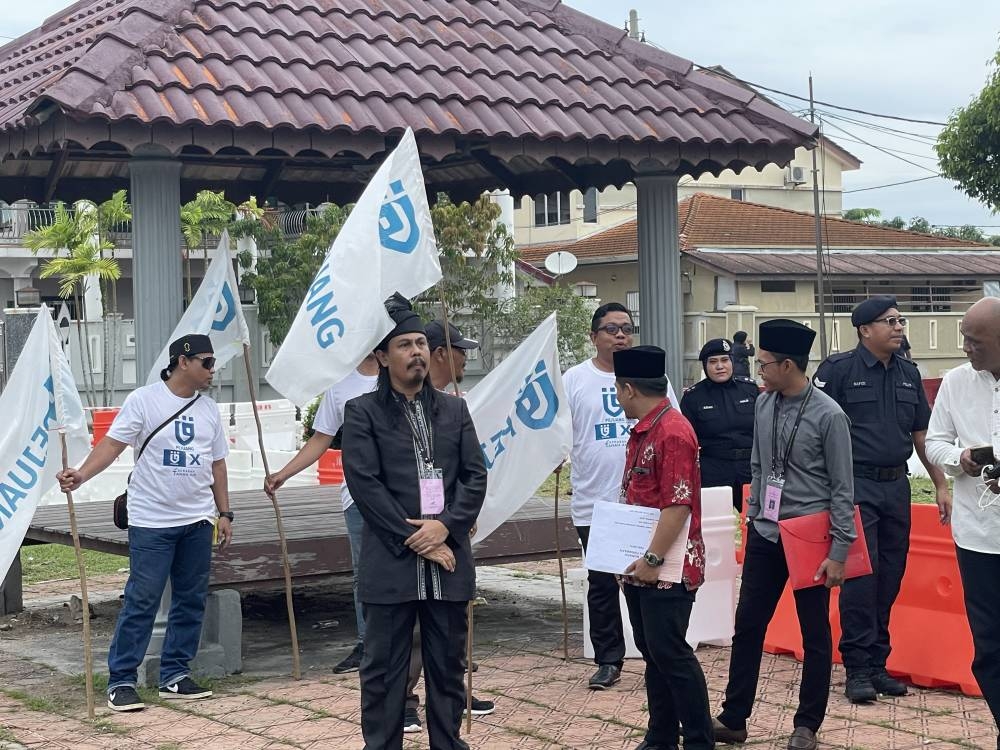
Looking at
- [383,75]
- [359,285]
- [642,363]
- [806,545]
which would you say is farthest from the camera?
[383,75]

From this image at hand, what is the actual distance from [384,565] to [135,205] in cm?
373

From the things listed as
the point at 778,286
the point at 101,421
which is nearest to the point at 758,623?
the point at 101,421

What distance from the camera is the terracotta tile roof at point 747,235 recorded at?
1882 inches

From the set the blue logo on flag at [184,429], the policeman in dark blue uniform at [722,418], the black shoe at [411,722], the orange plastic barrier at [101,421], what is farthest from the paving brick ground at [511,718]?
the orange plastic barrier at [101,421]

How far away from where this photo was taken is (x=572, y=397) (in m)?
7.98

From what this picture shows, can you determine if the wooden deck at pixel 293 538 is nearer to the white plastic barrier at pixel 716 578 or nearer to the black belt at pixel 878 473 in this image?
the white plastic barrier at pixel 716 578

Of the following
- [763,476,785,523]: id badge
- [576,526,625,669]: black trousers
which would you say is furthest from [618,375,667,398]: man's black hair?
[576,526,625,669]: black trousers

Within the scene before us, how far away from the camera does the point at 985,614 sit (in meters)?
5.72

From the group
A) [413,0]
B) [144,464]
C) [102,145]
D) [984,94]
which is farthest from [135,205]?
[984,94]

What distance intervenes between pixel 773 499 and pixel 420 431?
71.1 inches

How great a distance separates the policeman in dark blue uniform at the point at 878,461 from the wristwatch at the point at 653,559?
1915 millimetres

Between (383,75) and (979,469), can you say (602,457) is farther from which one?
→ (383,75)

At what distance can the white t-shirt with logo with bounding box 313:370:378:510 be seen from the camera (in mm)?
7742

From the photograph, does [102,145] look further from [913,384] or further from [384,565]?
[913,384]
